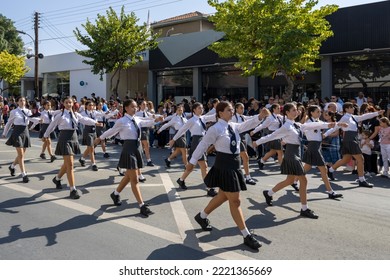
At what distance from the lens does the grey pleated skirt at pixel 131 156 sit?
6.44 meters

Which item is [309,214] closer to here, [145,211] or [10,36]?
[145,211]

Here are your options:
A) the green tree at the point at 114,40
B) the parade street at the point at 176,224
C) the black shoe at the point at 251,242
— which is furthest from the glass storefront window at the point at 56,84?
the black shoe at the point at 251,242

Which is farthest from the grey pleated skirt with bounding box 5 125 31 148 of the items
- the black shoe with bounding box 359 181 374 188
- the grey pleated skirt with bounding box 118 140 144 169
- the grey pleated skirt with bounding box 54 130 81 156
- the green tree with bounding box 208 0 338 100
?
the green tree with bounding box 208 0 338 100

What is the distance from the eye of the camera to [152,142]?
668 inches

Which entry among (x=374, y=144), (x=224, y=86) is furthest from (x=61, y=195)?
(x=224, y=86)

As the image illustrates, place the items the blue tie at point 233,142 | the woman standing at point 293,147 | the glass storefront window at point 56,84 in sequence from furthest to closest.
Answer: the glass storefront window at point 56,84 → the woman standing at point 293,147 → the blue tie at point 233,142

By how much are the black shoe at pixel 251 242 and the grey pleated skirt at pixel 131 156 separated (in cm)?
228

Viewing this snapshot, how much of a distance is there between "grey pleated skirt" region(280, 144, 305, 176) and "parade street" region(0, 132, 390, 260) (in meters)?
0.70

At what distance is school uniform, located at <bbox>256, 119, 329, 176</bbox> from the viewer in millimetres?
6457

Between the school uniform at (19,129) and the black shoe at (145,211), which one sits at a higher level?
the school uniform at (19,129)

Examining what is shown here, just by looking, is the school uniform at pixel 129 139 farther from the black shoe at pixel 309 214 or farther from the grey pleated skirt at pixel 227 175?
the black shoe at pixel 309 214

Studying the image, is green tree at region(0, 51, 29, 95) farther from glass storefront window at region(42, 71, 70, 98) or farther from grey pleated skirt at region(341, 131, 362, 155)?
grey pleated skirt at region(341, 131, 362, 155)

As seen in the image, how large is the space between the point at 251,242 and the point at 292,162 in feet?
6.56

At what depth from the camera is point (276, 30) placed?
15.6 m
